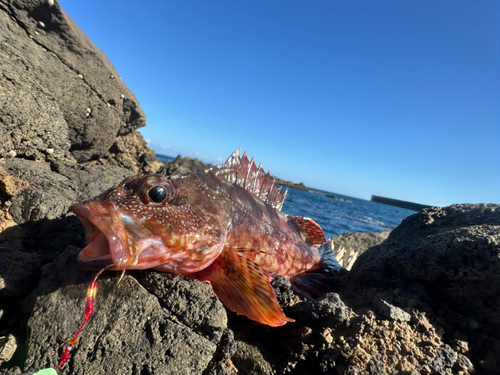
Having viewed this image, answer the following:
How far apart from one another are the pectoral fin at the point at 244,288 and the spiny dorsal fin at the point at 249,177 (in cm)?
93

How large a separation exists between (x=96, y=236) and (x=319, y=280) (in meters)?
2.62

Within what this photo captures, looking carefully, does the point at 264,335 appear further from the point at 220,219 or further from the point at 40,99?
the point at 40,99

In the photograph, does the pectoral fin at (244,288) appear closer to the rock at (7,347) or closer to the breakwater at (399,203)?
the rock at (7,347)

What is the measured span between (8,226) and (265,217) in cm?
266

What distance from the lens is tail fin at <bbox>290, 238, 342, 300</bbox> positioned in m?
3.14

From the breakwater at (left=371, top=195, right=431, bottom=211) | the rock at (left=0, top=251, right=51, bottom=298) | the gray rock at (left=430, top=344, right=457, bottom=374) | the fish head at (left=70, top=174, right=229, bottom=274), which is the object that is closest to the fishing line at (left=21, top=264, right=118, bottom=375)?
the fish head at (left=70, top=174, right=229, bottom=274)

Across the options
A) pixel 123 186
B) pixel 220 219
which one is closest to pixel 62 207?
pixel 123 186

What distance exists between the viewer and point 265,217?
307cm

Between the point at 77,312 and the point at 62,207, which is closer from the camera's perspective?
the point at 77,312

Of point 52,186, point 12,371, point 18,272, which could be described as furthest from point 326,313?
point 52,186

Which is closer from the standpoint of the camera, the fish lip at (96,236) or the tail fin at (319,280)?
the fish lip at (96,236)

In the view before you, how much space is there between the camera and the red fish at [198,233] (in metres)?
1.85

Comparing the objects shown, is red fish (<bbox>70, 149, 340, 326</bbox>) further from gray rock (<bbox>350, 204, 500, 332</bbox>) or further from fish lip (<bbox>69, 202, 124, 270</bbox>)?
gray rock (<bbox>350, 204, 500, 332</bbox>)

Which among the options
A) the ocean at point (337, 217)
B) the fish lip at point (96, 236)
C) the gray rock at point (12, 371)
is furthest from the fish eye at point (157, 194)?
the ocean at point (337, 217)
